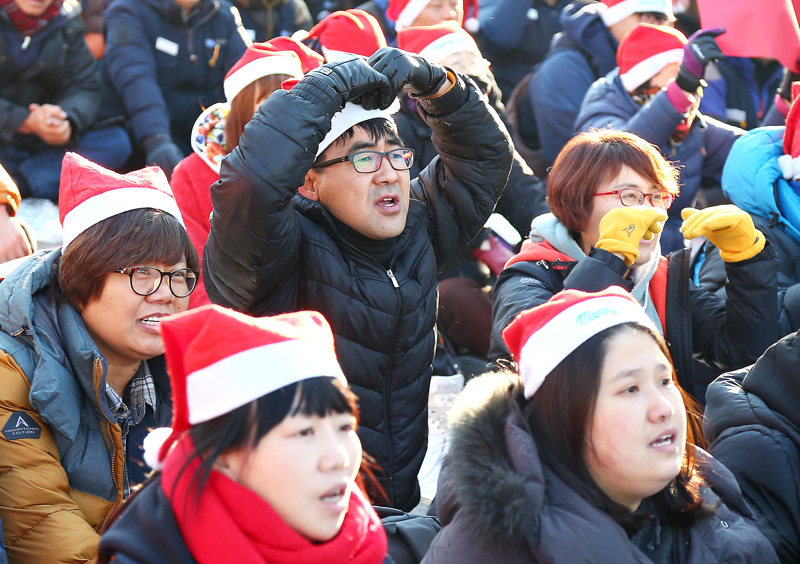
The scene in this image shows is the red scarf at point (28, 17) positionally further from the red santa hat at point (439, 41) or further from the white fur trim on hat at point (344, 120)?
the white fur trim on hat at point (344, 120)

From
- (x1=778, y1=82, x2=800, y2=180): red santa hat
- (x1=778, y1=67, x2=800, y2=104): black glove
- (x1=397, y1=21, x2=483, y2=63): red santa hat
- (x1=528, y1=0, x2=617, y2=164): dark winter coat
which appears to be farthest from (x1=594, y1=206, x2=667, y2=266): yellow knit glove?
(x1=528, y1=0, x2=617, y2=164): dark winter coat

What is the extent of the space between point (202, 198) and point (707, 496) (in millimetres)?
2801

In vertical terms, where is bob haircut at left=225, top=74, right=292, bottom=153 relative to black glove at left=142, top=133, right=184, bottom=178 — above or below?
above

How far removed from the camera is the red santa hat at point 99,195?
3.14 metres

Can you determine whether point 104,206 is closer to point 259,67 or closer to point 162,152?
point 259,67

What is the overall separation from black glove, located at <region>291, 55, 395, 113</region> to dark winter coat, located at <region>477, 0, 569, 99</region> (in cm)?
416

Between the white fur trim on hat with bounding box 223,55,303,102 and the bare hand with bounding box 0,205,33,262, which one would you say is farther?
the white fur trim on hat with bounding box 223,55,303,102

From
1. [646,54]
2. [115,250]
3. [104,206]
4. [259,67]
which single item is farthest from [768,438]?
[646,54]

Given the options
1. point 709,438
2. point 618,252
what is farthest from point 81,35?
point 709,438

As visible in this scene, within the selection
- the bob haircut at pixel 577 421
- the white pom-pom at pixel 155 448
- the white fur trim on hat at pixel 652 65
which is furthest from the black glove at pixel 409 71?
the white fur trim on hat at pixel 652 65

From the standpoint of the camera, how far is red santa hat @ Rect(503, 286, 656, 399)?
90.5 inches

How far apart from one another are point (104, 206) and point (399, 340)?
3.59 ft

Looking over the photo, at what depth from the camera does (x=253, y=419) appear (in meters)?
1.92

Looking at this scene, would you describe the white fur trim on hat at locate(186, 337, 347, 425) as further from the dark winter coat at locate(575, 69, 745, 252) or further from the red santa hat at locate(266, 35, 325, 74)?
the dark winter coat at locate(575, 69, 745, 252)
